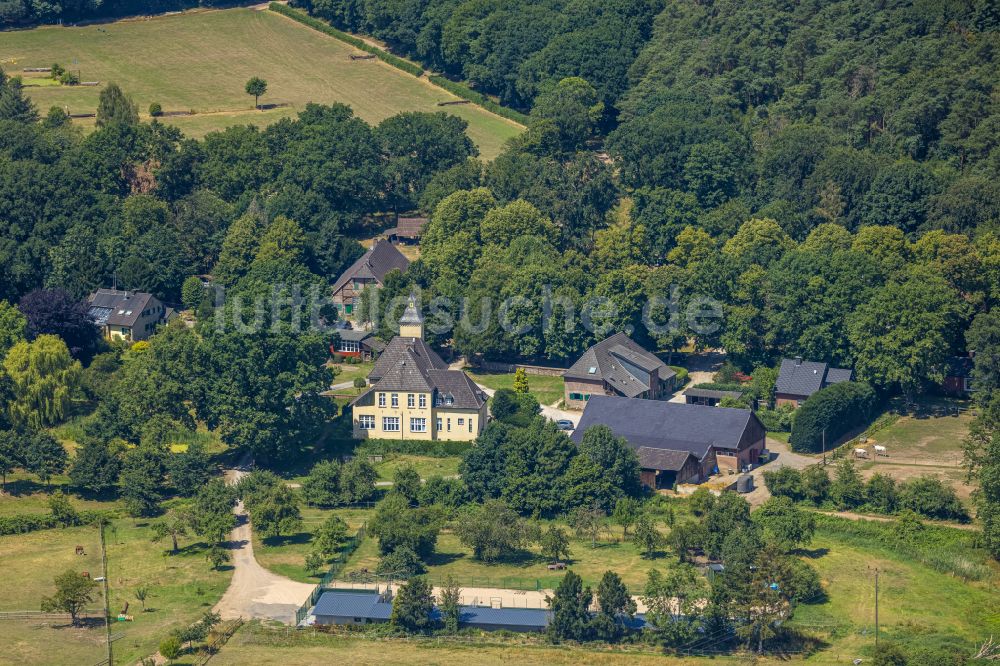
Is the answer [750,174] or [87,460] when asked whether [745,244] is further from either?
[87,460]

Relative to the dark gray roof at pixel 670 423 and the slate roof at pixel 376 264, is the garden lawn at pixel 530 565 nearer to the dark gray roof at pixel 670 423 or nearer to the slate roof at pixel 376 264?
the dark gray roof at pixel 670 423

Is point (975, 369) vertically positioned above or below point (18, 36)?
below

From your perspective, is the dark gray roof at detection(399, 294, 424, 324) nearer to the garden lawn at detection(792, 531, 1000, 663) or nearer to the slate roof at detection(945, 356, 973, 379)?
the slate roof at detection(945, 356, 973, 379)

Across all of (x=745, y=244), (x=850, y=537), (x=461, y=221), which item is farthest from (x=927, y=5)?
(x=850, y=537)

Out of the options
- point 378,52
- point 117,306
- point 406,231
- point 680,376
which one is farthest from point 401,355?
point 378,52

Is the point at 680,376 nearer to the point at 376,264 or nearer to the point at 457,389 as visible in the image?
the point at 457,389

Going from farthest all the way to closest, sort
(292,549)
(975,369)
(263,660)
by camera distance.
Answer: (975,369) → (292,549) → (263,660)

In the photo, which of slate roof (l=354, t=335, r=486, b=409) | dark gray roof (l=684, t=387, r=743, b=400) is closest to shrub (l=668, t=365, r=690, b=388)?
dark gray roof (l=684, t=387, r=743, b=400)
